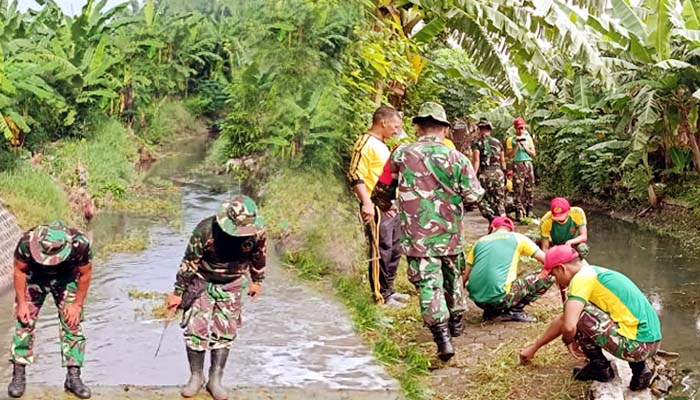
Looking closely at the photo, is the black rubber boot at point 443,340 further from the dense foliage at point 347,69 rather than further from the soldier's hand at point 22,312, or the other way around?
the dense foliage at point 347,69

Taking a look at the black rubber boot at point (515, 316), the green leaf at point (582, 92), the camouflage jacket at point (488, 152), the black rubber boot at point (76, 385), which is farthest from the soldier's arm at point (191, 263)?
the green leaf at point (582, 92)

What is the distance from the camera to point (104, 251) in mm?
7281

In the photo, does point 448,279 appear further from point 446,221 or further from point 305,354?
point 305,354

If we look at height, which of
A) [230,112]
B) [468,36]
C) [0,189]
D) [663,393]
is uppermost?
[468,36]

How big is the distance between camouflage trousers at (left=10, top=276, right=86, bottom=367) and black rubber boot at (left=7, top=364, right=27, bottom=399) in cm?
3

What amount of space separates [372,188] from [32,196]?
4050 millimetres

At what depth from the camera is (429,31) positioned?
24.1 ft

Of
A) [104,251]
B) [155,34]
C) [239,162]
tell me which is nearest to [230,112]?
[239,162]

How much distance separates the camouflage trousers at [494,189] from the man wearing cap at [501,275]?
393 centimetres

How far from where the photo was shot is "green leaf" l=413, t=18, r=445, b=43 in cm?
730

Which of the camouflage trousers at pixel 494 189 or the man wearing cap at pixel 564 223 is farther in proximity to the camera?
the camouflage trousers at pixel 494 189

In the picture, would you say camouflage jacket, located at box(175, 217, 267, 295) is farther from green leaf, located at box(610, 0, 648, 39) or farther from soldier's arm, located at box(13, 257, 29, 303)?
green leaf, located at box(610, 0, 648, 39)

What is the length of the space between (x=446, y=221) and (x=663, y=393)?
5.12 feet

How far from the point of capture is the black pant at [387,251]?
5.59 m
